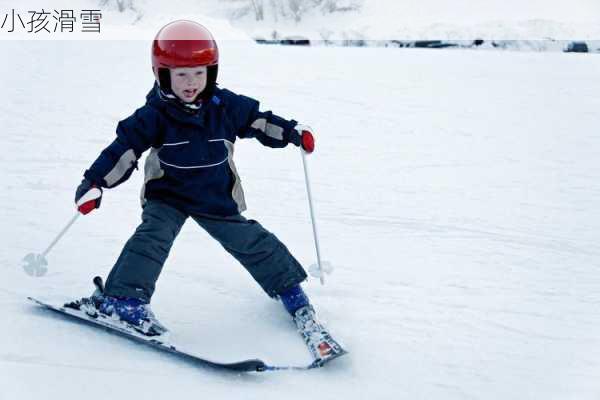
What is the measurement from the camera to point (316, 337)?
2.99 metres

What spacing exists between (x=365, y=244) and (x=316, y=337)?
5.03 feet

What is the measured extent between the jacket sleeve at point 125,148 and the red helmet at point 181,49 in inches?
6.2

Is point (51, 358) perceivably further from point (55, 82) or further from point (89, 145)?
point (55, 82)

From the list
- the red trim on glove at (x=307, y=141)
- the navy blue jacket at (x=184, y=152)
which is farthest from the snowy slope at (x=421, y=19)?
the navy blue jacket at (x=184, y=152)

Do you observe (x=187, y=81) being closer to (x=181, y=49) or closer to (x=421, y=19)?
(x=181, y=49)

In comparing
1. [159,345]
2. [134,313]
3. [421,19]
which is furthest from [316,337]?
[421,19]

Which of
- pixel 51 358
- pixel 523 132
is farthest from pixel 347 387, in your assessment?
pixel 523 132

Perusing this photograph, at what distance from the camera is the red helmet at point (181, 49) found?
2.88 meters

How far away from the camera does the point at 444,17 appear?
14039mm

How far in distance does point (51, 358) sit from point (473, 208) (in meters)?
3.39

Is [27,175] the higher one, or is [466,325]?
[27,175]

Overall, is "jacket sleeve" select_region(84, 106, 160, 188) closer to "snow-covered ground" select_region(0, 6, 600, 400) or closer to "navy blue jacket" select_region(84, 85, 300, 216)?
"navy blue jacket" select_region(84, 85, 300, 216)

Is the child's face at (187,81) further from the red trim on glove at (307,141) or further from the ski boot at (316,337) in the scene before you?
the ski boot at (316,337)

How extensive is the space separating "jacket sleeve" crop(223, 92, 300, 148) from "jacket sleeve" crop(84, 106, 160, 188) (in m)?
0.37
